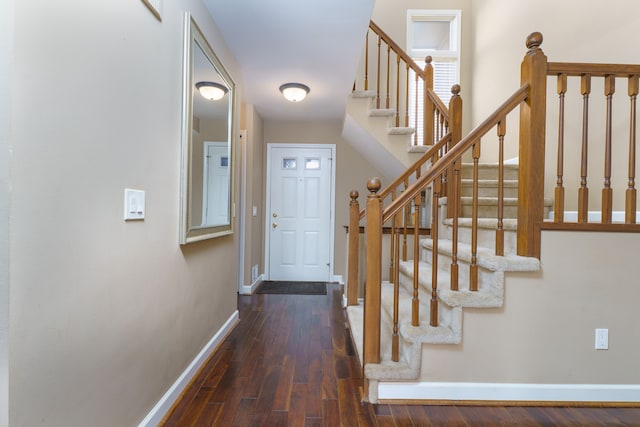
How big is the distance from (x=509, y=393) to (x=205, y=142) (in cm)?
230

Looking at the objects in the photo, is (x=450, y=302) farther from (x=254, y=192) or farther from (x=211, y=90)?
(x=254, y=192)

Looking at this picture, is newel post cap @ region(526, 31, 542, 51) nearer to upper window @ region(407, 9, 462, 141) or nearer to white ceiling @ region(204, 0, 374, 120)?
white ceiling @ region(204, 0, 374, 120)

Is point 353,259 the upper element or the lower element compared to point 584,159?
lower

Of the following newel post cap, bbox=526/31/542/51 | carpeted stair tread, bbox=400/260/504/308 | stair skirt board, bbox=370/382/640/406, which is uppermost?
newel post cap, bbox=526/31/542/51

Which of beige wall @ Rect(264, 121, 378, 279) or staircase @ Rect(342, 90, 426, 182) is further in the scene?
beige wall @ Rect(264, 121, 378, 279)

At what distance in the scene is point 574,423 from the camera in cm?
159

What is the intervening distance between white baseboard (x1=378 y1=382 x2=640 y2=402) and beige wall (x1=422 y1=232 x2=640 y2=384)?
3cm

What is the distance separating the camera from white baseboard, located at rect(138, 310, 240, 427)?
1.49 metres

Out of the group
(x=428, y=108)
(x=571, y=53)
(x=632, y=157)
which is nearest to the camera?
(x=632, y=157)

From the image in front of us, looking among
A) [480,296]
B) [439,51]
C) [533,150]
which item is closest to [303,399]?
[480,296]

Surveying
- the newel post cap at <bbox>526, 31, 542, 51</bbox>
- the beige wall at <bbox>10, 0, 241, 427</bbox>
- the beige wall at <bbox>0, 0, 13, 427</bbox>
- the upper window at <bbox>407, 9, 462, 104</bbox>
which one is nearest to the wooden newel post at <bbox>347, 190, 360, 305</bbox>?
the beige wall at <bbox>10, 0, 241, 427</bbox>

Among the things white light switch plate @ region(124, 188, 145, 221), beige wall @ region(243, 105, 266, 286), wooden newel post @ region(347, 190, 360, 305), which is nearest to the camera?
white light switch plate @ region(124, 188, 145, 221)

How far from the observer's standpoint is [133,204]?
4.24 ft

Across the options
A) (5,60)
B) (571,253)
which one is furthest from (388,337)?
(5,60)
